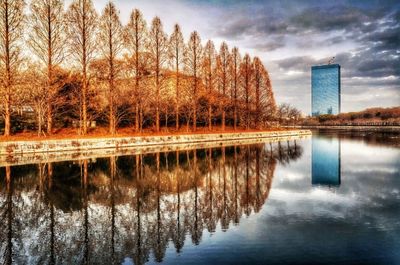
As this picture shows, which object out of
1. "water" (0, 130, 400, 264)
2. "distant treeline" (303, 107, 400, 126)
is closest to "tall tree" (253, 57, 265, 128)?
"water" (0, 130, 400, 264)

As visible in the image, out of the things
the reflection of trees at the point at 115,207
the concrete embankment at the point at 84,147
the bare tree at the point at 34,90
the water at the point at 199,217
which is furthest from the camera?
the bare tree at the point at 34,90

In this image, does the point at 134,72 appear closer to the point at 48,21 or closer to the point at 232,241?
the point at 48,21

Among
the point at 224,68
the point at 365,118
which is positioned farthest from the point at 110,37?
the point at 365,118

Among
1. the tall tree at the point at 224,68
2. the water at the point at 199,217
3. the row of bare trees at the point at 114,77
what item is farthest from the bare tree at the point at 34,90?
the tall tree at the point at 224,68

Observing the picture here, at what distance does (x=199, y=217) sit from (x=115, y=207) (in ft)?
7.44

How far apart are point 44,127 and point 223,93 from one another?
24.9m

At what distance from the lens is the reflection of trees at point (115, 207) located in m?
5.99

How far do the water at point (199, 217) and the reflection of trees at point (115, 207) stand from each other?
0.03m

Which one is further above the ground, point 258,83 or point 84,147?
point 258,83

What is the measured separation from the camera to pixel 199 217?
789cm

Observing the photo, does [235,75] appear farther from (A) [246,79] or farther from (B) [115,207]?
(B) [115,207]

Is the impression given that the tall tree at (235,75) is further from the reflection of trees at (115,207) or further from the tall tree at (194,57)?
the reflection of trees at (115,207)

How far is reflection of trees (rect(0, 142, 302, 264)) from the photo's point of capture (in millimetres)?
5989

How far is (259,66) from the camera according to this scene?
54.5 metres
